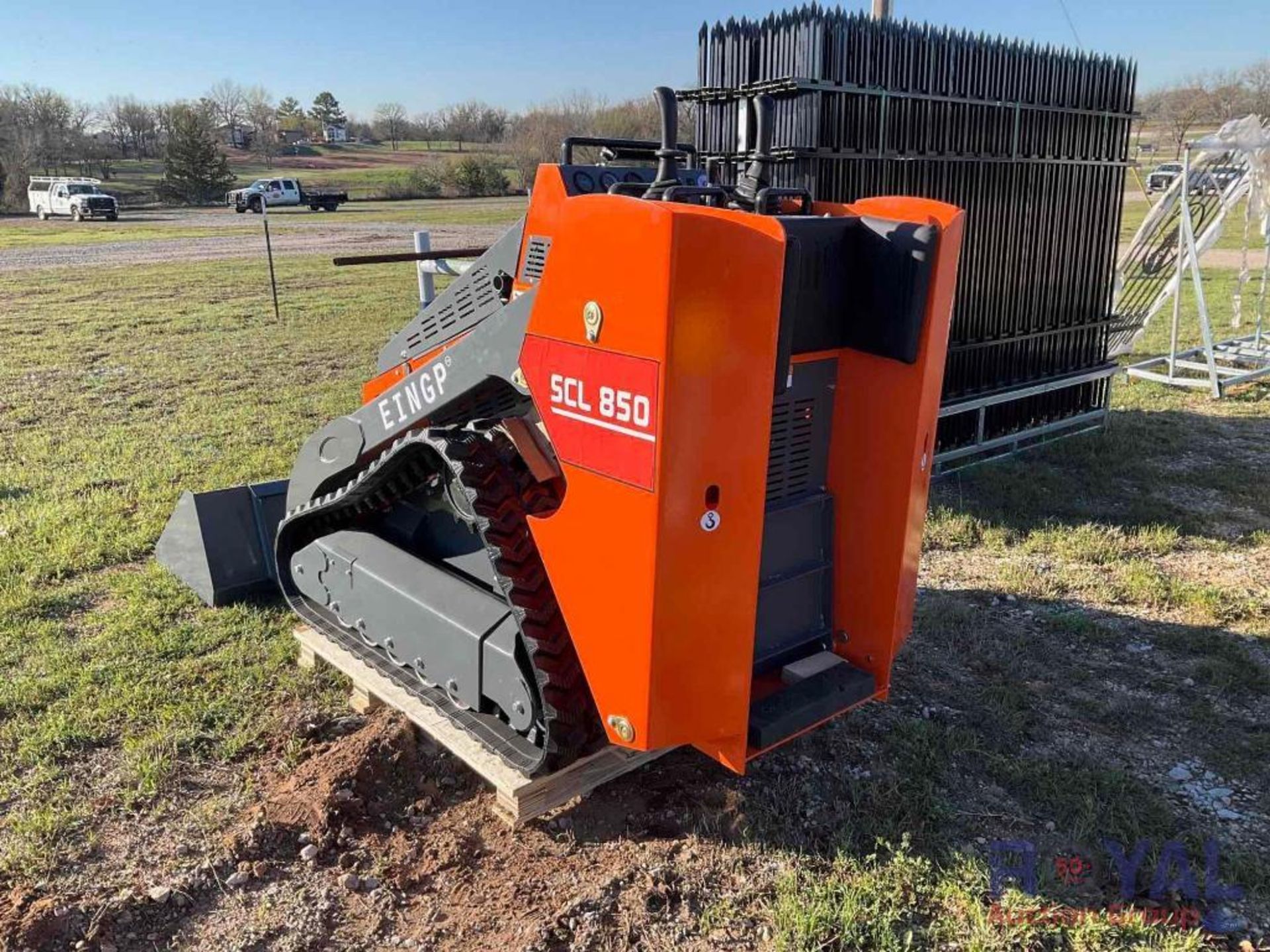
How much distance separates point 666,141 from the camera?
9.73 ft

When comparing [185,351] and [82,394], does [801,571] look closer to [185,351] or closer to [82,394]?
[82,394]

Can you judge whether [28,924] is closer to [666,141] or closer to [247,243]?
[666,141]

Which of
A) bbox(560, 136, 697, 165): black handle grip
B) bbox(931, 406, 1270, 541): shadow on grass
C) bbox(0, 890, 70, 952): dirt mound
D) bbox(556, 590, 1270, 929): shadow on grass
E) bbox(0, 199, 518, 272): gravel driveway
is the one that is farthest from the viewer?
bbox(0, 199, 518, 272): gravel driveway

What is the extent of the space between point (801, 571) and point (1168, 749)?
1.78 m

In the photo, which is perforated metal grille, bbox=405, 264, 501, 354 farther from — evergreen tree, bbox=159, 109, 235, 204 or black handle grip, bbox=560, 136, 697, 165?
evergreen tree, bbox=159, 109, 235, 204

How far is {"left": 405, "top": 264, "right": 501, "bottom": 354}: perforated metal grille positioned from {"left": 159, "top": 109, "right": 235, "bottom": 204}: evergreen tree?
159 ft

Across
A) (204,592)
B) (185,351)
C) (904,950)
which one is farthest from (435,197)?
(904,950)

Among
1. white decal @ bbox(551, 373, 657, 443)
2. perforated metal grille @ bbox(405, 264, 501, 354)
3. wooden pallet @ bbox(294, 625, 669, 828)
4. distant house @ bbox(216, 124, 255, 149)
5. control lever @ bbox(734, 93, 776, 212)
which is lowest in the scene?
wooden pallet @ bbox(294, 625, 669, 828)

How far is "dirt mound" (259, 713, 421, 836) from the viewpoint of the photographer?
3.30 m

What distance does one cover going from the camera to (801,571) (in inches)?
128

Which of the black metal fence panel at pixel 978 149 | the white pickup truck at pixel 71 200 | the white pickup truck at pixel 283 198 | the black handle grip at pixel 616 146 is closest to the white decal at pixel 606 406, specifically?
the black handle grip at pixel 616 146

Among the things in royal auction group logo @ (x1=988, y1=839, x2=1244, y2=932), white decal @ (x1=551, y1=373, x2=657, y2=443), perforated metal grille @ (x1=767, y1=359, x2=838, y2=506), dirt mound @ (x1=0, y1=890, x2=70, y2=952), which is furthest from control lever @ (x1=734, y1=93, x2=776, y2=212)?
dirt mound @ (x1=0, y1=890, x2=70, y2=952)

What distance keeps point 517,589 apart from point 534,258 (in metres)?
1.13

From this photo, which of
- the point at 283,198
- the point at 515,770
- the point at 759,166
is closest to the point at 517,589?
the point at 515,770
